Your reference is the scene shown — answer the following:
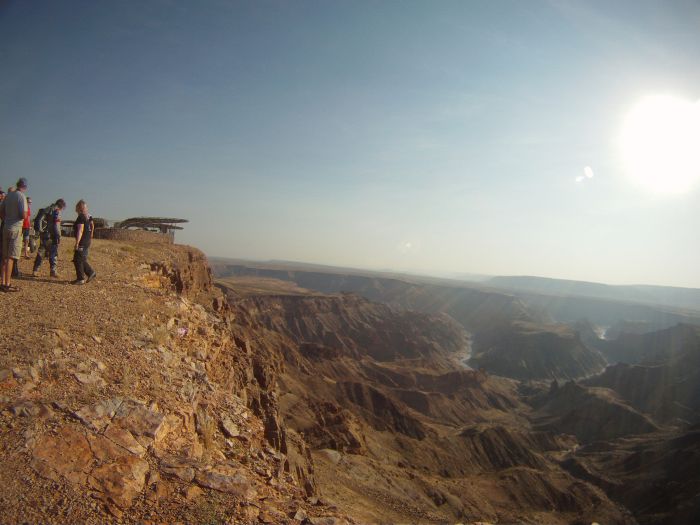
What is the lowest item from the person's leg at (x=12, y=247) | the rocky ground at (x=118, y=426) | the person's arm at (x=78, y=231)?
the rocky ground at (x=118, y=426)

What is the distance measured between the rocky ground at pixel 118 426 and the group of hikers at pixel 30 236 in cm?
52

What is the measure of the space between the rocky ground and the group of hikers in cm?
52

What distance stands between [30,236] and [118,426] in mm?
12222

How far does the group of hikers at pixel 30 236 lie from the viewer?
9258 millimetres

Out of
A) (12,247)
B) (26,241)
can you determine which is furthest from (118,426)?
(26,241)

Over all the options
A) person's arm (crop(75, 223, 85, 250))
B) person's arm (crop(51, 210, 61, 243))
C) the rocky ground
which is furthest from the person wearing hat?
person's arm (crop(51, 210, 61, 243))

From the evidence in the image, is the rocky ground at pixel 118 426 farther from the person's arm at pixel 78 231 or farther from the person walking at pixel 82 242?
the person's arm at pixel 78 231

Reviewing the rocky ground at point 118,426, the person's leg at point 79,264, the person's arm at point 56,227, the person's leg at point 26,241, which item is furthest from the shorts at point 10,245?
the person's leg at point 26,241

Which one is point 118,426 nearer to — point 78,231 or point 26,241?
point 78,231

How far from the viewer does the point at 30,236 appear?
1416 centimetres

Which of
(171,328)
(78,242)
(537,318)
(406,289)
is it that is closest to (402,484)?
(171,328)

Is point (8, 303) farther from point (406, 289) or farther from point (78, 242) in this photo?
point (406, 289)

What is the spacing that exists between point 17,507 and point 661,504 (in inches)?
2064

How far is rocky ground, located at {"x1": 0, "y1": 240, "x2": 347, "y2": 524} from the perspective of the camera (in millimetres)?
4652
